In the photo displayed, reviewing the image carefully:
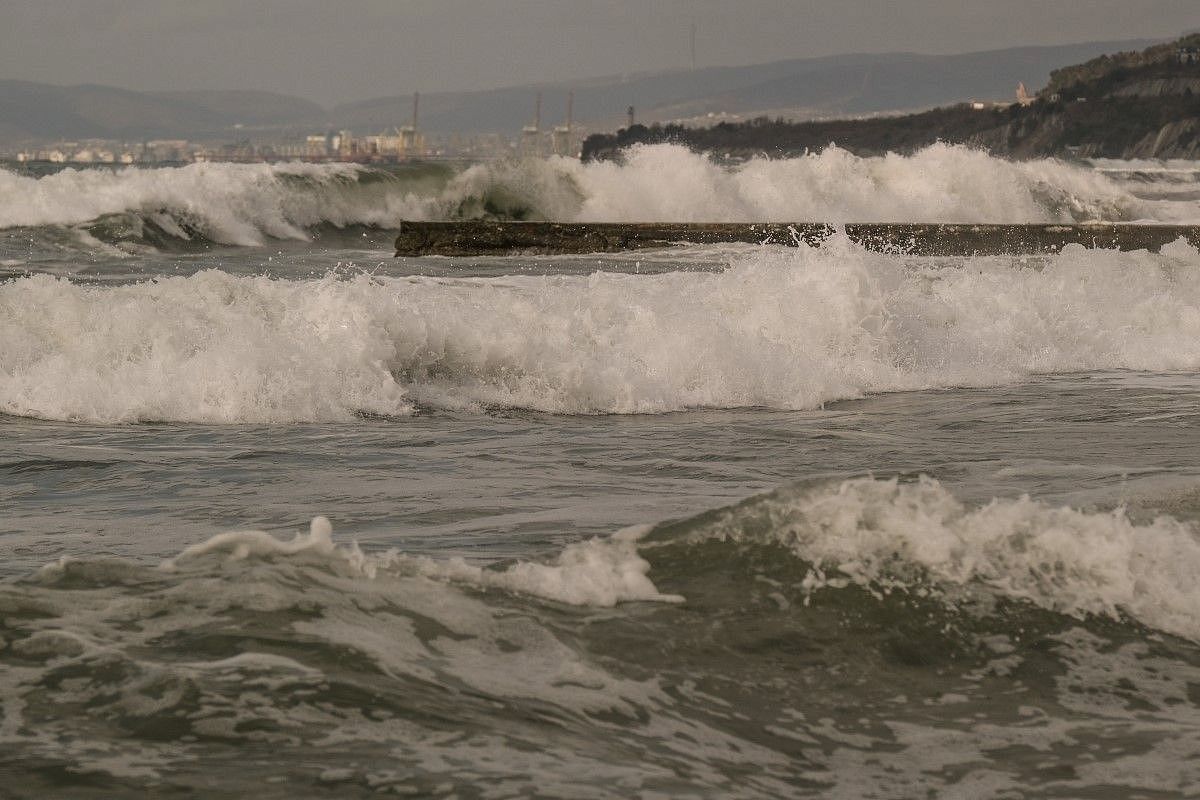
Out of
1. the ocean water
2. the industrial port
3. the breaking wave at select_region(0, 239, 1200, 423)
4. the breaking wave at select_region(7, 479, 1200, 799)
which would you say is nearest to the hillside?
the industrial port

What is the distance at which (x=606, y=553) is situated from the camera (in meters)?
5.35

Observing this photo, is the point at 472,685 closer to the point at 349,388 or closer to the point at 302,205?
the point at 349,388

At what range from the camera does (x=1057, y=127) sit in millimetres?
138000

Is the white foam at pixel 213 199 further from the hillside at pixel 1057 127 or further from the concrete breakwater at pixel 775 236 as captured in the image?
the hillside at pixel 1057 127

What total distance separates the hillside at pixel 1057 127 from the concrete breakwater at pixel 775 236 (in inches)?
3771

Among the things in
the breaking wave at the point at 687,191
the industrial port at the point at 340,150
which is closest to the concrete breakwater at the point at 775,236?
the breaking wave at the point at 687,191

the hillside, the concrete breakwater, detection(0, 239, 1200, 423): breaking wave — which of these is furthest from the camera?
the hillside

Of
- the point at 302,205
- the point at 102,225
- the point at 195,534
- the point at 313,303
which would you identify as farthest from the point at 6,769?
the point at 302,205

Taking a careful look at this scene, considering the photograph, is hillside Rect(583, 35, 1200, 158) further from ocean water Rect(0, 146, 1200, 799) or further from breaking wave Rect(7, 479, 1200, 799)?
breaking wave Rect(7, 479, 1200, 799)

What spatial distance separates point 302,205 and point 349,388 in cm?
2502

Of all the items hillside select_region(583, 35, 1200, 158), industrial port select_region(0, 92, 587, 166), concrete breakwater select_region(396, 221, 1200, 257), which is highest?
hillside select_region(583, 35, 1200, 158)

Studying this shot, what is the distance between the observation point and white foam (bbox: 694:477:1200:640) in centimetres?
507

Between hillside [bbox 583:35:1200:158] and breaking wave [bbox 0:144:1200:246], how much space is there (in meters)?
80.5

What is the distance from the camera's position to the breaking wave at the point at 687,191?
35.4 metres
